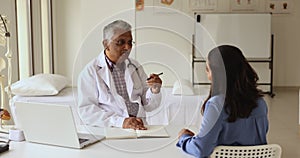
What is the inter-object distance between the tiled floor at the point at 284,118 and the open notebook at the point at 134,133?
122 centimetres

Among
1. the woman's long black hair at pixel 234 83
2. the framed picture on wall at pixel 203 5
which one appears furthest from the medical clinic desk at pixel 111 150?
the framed picture on wall at pixel 203 5

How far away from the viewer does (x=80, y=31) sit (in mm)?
6387

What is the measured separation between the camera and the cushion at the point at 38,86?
363 centimetres

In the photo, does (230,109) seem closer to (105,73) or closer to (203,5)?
(105,73)

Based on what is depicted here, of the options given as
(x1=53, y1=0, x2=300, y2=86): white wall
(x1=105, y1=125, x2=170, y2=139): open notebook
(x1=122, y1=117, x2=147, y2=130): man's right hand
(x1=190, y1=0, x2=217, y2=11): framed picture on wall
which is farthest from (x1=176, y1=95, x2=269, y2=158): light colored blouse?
(x1=190, y1=0, x2=217, y2=11): framed picture on wall

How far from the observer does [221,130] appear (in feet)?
5.17

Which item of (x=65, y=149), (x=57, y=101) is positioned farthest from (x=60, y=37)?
(x=65, y=149)

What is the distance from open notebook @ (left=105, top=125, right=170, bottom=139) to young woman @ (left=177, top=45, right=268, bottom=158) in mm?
316

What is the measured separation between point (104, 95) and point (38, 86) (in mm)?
1683

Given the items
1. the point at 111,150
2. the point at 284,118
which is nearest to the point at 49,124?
the point at 111,150

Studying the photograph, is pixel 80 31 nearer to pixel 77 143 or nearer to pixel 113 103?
pixel 113 103

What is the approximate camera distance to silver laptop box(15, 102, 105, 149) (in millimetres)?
1683

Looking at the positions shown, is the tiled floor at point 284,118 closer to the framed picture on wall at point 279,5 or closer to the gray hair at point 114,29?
the framed picture on wall at point 279,5

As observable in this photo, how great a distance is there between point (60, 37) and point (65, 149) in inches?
191
